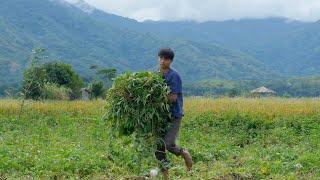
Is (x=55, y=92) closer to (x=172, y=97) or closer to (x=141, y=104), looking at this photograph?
(x=141, y=104)

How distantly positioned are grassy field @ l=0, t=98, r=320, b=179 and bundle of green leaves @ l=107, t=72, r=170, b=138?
528 mm

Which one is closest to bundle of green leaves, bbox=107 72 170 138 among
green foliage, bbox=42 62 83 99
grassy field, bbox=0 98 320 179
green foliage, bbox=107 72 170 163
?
green foliage, bbox=107 72 170 163

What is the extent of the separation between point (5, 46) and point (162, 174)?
175731 mm

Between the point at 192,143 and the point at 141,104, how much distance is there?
6.73 m

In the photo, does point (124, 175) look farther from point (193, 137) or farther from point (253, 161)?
point (193, 137)

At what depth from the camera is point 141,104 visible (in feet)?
29.9

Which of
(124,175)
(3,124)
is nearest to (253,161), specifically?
(124,175)

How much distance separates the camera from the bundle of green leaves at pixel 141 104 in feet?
29.7

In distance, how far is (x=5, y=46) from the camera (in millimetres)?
177750

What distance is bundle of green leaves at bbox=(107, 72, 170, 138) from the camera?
9.04 metres

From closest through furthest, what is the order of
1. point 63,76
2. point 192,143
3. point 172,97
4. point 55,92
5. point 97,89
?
point 172,97, point 192,143, point 55,92, point 63,76, point 97,89

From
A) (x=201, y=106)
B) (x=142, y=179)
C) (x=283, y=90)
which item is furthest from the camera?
(x=283, y=90)

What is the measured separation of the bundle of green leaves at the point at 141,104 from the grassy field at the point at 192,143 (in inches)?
20.8

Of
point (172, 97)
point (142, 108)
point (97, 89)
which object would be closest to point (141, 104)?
point (142, 108)
